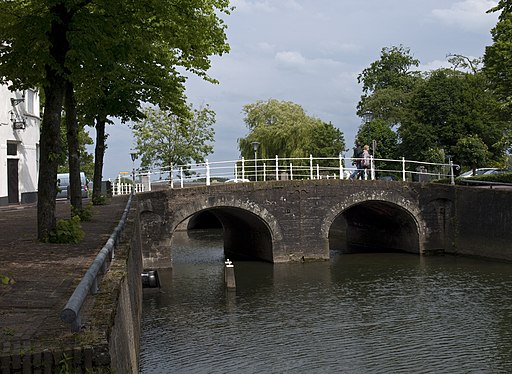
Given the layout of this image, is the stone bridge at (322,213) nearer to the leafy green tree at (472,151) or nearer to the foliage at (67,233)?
the leafy green tree at (472,151)

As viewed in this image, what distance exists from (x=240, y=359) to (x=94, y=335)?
890 cm

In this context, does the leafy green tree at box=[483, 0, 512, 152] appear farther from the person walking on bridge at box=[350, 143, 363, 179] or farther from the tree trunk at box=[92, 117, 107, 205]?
the tree trunk at box=[92, 117, 107, 205]

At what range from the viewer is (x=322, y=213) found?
28.2 metres

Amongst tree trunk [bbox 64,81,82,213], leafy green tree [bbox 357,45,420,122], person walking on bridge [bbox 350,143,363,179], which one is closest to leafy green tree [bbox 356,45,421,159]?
leafy green tree [bbox 357,45,420,122]

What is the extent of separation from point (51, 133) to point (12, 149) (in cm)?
1942

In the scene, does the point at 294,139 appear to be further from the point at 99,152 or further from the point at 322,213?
the point at 99,152

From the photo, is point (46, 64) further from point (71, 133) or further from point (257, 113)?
point (257, 113)

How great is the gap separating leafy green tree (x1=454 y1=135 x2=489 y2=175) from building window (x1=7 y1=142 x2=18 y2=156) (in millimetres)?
25363

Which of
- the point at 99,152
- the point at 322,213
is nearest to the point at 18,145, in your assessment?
the point at 99,152

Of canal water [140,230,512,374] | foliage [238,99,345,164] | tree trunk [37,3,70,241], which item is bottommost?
canal water [140,230,512,374]

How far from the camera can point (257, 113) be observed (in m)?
56.2

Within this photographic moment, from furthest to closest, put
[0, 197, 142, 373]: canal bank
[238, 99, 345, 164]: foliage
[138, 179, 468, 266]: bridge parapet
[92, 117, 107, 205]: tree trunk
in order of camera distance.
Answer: [238, 99, 345, 164]: foliage → [138, 179, 468, 266]: bridge parapet → [92, 117, 107, 205]: tree trunk → [0, 197, 142, 373]: canal bank

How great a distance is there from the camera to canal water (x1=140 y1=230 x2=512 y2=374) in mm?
12945

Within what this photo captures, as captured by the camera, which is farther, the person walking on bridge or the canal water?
the person walking on bridge
